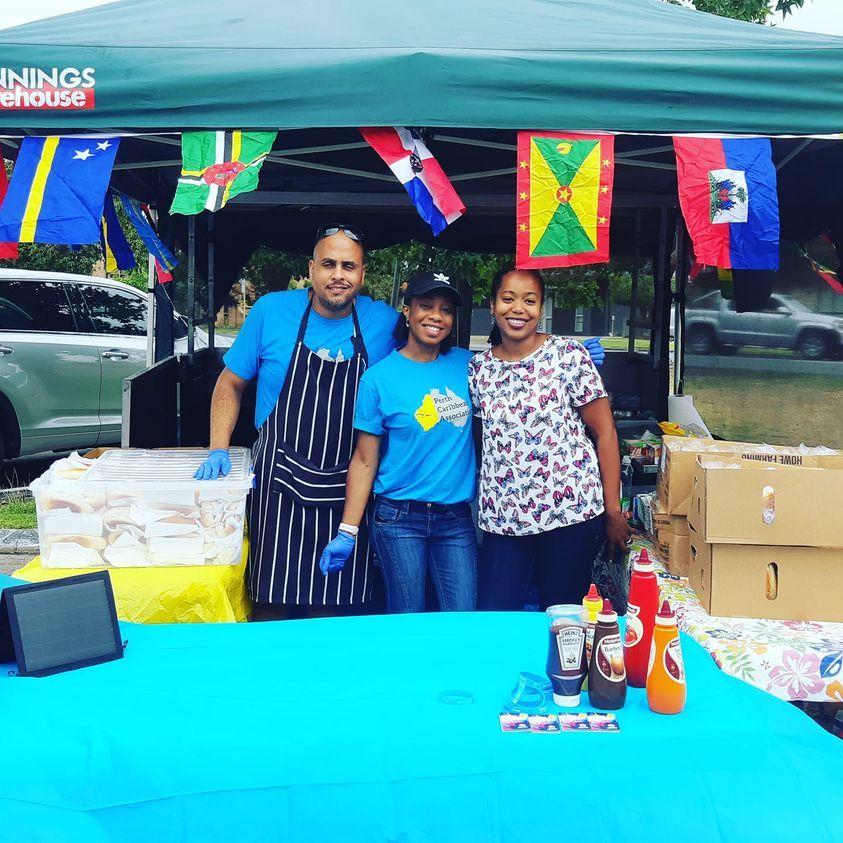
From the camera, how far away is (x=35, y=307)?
7.94 metres

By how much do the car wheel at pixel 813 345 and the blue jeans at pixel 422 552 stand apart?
38.0ft

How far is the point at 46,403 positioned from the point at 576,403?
6040 mm

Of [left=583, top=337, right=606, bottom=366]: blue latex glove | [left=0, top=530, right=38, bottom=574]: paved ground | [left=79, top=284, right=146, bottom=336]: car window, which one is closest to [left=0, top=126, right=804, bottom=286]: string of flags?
[left=583, top=337, right=606, bottom=366]: blue latex glove

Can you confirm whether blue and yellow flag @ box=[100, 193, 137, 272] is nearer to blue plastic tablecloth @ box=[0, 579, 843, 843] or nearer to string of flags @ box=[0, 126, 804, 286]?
string of flags @ box=[0, 126, 804, 286]

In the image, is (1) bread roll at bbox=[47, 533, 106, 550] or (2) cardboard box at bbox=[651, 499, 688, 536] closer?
(1) bread roll at bbox=[47, 533, 106, 550]

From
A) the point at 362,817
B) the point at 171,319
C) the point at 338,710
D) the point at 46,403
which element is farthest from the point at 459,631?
the point at 46,403

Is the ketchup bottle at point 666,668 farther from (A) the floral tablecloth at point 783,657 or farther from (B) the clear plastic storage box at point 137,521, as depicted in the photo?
(B) the clear plastic storage box at point 137,521

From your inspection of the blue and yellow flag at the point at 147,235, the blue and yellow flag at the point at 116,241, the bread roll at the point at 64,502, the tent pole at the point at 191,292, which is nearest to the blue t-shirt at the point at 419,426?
the bread roll at the point at 64,502

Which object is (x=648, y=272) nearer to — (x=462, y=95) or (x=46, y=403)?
(x=462, y=95)

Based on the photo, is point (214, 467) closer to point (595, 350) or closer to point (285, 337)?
point (285, 337)

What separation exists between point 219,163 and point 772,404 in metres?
12.2

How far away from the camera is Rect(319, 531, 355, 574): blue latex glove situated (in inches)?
130

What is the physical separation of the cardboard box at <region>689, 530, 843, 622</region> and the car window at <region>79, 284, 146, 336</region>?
6.79 metres

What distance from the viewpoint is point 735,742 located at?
186 cm
